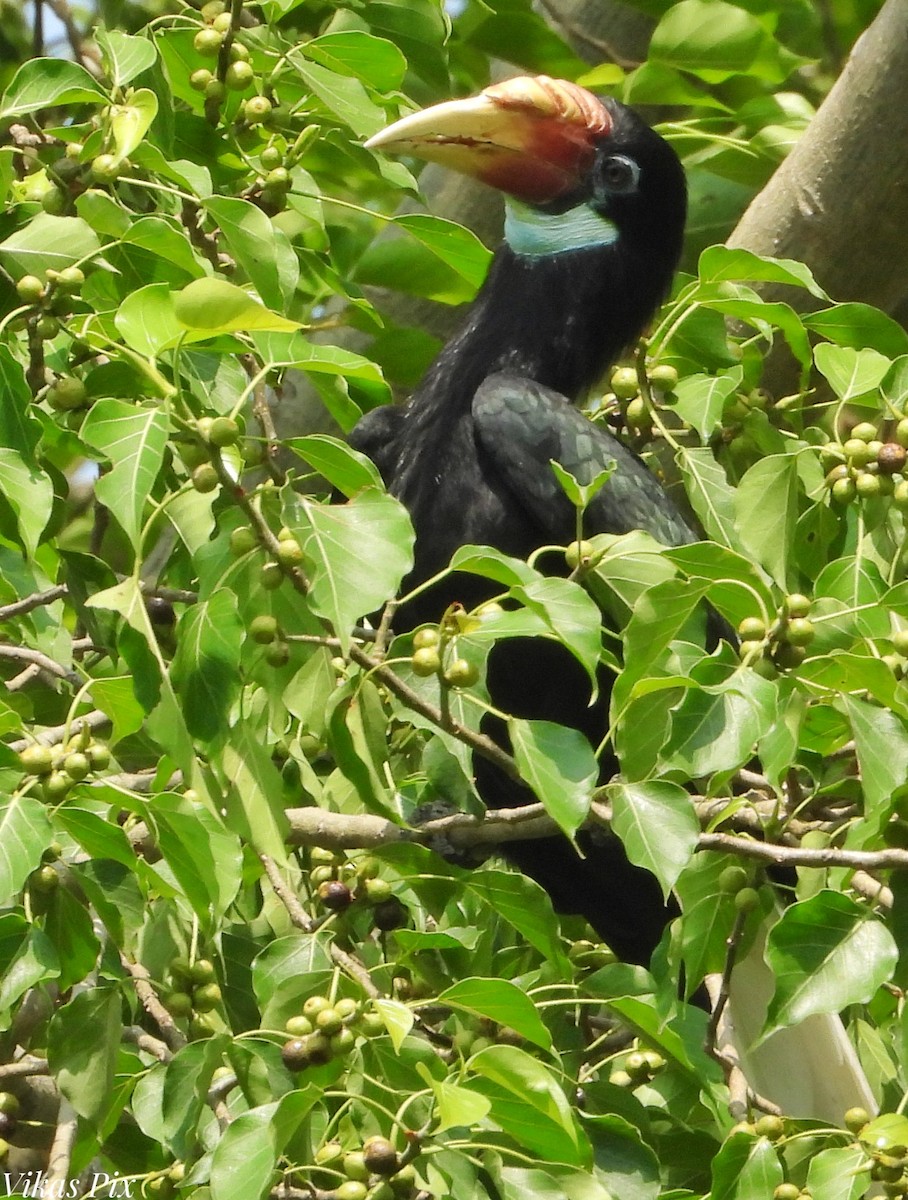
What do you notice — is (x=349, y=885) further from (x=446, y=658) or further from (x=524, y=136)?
(x=524, y=136)

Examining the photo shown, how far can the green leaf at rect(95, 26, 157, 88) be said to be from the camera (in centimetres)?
184

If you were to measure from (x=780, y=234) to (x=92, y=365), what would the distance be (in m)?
1.39

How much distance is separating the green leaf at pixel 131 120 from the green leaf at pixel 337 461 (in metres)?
0.43

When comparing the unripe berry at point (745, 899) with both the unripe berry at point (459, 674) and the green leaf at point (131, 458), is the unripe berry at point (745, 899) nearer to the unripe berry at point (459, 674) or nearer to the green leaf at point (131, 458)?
the unripe berry at point (459, 674)

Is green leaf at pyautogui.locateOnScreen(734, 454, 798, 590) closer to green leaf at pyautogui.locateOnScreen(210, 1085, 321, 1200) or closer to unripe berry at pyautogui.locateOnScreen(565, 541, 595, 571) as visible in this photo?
unripe berry at pyautogui.locateOnScreen(565, 541, 595, 571)

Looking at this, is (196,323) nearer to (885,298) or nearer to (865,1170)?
(865,1170)

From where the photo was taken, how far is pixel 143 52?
187 cm

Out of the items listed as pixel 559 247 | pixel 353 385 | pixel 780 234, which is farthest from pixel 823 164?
pixel 353 385

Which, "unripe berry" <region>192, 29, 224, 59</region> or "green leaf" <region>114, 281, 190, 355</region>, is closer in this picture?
"green leaf" <region>114, 281, 190, 355</region>

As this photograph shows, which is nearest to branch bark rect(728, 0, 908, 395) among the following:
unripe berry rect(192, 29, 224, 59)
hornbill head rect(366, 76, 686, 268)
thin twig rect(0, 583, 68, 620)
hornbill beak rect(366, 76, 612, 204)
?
hornbill head rect(366, 76, 686, 268)

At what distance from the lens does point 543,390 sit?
2.70 m

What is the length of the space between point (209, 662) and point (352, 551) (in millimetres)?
174

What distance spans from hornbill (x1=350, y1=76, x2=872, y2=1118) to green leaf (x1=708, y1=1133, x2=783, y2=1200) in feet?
3.28

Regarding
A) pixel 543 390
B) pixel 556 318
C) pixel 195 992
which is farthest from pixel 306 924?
pixel 556 318
